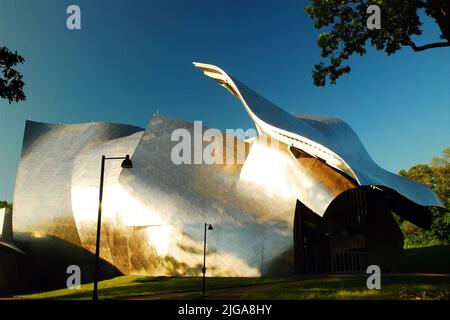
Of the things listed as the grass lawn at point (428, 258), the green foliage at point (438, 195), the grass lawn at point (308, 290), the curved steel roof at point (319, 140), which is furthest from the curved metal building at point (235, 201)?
the green foliage at point (438, 195)

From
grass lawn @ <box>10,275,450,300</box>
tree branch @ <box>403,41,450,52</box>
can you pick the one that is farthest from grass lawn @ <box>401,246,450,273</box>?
tree branch @ <box>403,41,450,52</box>

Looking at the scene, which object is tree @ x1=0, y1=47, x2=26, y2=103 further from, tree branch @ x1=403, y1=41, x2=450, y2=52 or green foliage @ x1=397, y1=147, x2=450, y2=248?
green foliage @ x1=397, y1=147, x2=450, y2=248

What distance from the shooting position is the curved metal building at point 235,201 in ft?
93.9

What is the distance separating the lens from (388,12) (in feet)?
60.1

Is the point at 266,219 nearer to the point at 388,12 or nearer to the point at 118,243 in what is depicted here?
the point at 118,243

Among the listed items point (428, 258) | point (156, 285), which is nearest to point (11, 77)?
point (156, 285)

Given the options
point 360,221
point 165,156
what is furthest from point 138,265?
point 360,221

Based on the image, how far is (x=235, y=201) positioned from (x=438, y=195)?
58327 mm

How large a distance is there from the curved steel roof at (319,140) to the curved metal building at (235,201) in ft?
0.34

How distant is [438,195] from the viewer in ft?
249

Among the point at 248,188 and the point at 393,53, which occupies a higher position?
the point at 393,53

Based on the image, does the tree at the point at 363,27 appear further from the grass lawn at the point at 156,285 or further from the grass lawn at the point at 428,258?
the grass lawn at the point at 428,258

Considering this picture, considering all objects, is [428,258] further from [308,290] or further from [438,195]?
[308,290]
